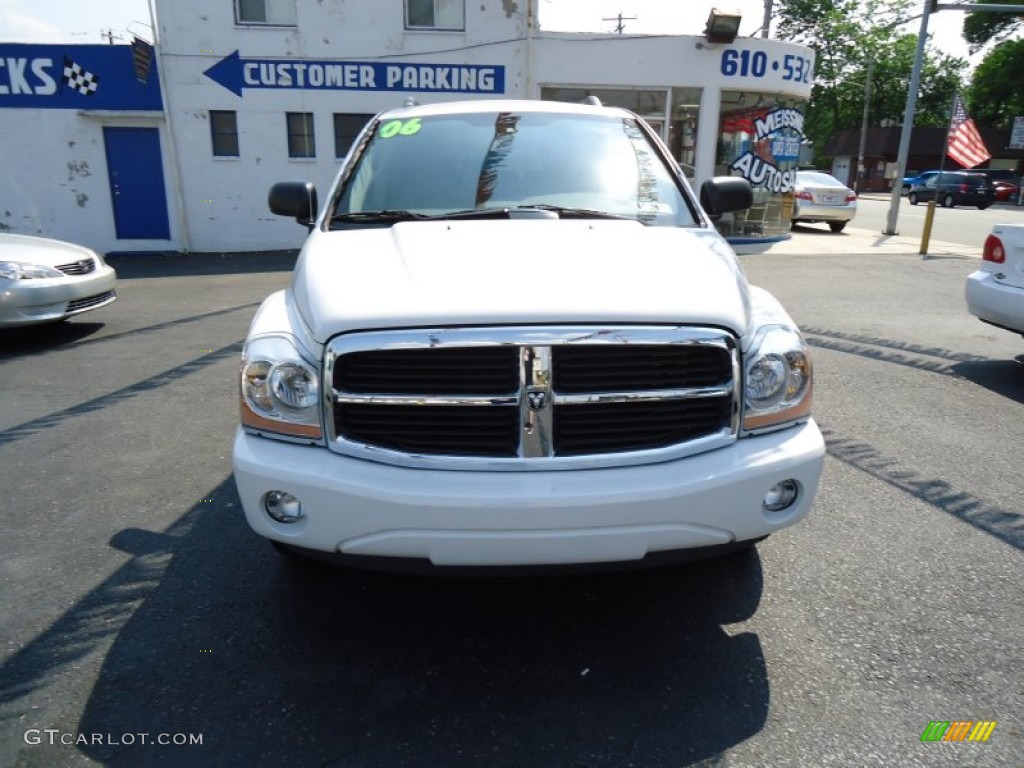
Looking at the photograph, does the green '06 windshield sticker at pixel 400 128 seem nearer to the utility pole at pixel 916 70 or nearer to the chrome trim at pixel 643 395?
the chrome trim at pixel 643 395

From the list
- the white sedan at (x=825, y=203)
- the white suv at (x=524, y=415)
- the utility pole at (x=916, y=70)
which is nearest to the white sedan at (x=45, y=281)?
the white suv at (x=524, y=415)

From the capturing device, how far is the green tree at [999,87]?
49.6 metres

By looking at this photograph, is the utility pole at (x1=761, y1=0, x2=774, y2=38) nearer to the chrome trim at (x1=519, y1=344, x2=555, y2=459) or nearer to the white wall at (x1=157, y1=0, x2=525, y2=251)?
the white wall at (x1=157, y1=0, x2=525, y2=251)

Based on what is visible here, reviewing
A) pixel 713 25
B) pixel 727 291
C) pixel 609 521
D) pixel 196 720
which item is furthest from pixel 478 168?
pixel 713 25

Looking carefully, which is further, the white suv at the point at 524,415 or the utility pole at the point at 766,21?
the utility pole at the point at 766,21

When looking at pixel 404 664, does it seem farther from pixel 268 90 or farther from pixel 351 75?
pixel 268 90

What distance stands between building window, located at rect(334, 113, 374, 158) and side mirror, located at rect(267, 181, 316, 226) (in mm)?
11967

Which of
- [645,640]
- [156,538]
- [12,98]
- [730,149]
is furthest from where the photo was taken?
[730,149]

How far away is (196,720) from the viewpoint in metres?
2.33

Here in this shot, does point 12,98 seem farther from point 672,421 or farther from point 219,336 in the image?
point 672,421

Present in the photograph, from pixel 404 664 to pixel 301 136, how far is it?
14604mm

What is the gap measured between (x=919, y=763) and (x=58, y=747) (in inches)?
99.6

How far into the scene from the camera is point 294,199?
4.05 m

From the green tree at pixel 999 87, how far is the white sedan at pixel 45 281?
58879 mm
